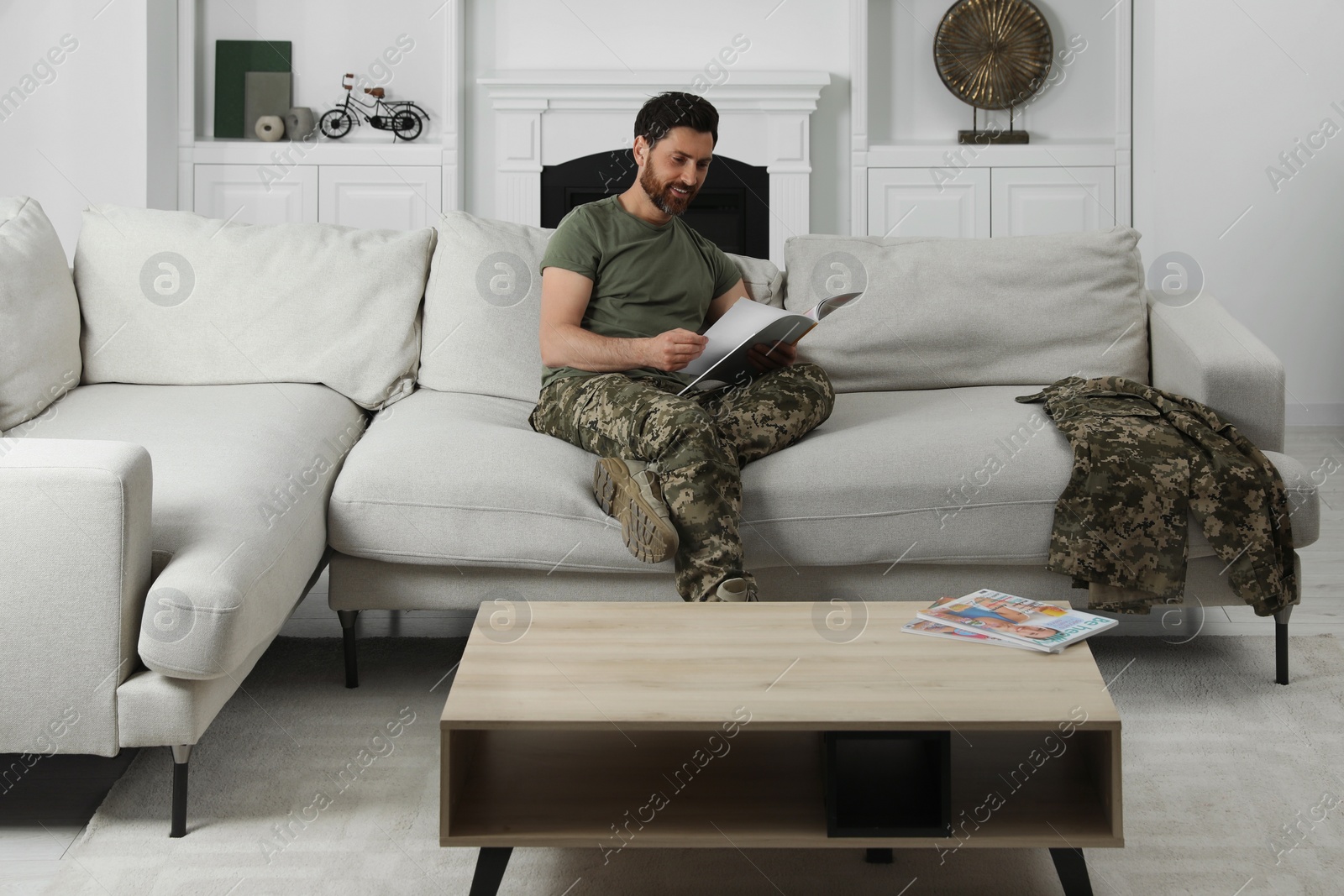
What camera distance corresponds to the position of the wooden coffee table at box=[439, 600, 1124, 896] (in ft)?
3.74

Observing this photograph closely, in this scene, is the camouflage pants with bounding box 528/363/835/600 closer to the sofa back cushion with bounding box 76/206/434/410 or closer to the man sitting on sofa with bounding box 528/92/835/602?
the man sitting on sofa with bounding box 528/92/835/602

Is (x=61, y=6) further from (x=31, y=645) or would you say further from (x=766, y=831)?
(x=766, y=831)

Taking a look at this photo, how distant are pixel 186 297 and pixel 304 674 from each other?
901 millimetres

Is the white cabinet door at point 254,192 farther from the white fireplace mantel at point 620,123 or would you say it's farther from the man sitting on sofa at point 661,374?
the man sitting on sofa at point 661,374

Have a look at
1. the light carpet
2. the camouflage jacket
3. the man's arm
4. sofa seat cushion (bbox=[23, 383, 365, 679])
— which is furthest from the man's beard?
the light carpet

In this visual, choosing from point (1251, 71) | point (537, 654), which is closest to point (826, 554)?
point (537, 654)

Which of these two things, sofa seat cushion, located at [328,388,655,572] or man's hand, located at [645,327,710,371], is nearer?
sofa seat cushion, located at [328,388,655,572]

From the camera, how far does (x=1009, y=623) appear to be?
1408 millimetres

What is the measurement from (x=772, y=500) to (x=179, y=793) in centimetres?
99

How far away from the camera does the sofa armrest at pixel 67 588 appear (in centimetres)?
140

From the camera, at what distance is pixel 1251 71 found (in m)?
4.20

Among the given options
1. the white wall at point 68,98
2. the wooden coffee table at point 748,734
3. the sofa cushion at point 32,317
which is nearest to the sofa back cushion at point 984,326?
the wooden coffee table at point 748,734

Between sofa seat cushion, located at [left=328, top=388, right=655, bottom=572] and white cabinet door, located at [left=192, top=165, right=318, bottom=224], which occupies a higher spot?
white cabinet door, located at [left=192, top=165, right=318, bottom=224]

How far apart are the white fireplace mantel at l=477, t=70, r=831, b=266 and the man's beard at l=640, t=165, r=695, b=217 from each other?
269 cm
